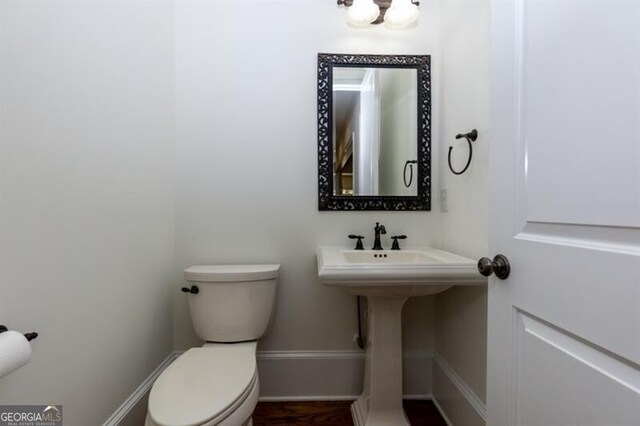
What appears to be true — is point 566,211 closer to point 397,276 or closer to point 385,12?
point 397,276

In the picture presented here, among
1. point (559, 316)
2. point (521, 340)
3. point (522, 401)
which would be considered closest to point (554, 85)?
point (559, 316)

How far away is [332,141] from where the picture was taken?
164 centimetres

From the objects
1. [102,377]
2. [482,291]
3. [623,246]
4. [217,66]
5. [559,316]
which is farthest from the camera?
[217,66]

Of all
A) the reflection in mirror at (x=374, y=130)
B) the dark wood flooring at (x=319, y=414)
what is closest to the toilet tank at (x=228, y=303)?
the dark wood flooring at (x=319, y=414)

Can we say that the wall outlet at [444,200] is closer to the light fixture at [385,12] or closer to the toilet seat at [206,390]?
the light fixture at [385,12]

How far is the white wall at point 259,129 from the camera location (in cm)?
163

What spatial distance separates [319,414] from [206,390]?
78 centimetres

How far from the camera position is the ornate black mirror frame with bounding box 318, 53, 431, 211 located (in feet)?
5.36

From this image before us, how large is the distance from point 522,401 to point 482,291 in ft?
1.91

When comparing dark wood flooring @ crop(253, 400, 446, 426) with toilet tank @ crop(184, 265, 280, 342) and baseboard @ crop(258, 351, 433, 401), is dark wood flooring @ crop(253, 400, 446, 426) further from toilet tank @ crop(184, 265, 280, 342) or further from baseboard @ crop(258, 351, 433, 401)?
toilet tank @ crop(184, 265, 280, 342)

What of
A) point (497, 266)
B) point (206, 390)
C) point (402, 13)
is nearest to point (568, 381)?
point (497, 266)

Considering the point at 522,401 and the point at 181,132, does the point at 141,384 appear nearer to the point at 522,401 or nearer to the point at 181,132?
the point at 181,132

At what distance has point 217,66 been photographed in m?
1.64

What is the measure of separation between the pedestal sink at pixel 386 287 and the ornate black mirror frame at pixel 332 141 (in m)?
0.26
